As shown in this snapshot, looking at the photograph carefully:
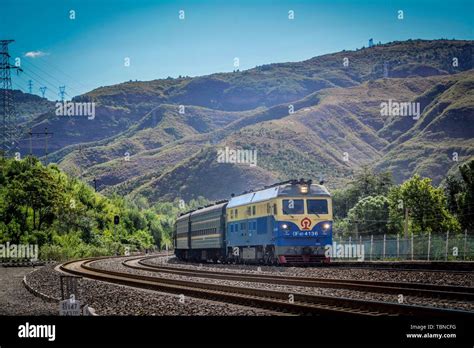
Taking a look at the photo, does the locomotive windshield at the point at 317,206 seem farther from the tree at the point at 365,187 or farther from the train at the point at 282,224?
the tree at the point at 365,187

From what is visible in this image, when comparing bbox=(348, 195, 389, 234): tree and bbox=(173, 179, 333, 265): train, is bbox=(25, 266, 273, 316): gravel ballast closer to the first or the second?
bbox=(173, 179, 333, 265): train

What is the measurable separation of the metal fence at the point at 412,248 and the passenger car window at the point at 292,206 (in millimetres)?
11859

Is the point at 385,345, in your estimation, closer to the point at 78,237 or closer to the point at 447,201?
the point at 78,237

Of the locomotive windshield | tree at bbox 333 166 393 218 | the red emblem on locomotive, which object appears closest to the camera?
the red emblem on locomotive

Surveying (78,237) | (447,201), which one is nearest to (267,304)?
(78,237)

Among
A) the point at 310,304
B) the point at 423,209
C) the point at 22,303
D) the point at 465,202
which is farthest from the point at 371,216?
the point at 310,304

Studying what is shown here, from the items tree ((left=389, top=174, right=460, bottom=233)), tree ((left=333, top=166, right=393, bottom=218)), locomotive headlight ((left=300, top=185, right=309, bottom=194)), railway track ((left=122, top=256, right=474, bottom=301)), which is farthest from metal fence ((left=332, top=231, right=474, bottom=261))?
tree ((left=333, top=166, right=393, bottom=218))

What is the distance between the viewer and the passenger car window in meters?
36.5

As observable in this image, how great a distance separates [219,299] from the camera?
20062mm

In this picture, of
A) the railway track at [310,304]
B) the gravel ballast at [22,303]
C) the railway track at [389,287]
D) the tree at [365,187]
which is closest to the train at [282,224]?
the railway track at [389,287]

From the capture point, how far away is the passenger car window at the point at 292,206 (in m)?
36.5

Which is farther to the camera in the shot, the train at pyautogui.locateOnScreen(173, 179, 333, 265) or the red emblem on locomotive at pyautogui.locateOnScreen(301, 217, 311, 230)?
the red emblem on locomotive at pyautogui.locateOnScreen(301, 217, 311, 230)

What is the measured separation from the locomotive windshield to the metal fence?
405 inches

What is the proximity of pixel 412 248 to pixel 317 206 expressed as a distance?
13.4m
